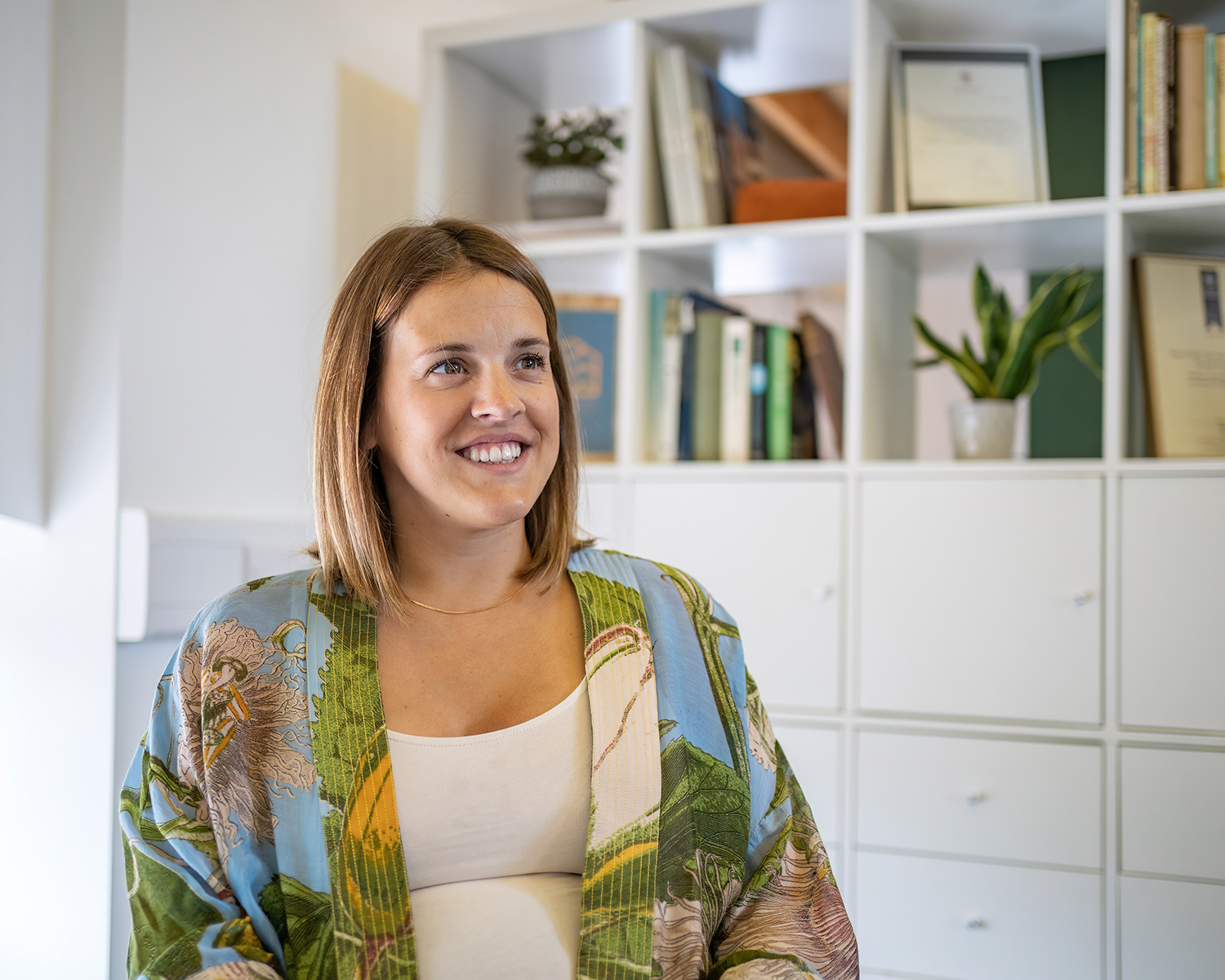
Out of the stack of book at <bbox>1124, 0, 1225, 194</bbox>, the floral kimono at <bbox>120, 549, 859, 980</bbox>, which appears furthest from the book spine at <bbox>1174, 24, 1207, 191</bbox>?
the floral kimono at <bbox>120, 549, 859, 980</bbox>

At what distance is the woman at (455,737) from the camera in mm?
1035

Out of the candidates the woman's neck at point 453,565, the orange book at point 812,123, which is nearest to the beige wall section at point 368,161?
the woman's neck at point 453,565

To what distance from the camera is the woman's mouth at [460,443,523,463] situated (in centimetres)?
114

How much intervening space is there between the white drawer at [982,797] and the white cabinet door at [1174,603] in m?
0.14

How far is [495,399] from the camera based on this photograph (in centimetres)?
112

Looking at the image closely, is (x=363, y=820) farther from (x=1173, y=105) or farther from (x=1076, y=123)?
(x=1076, y=123)

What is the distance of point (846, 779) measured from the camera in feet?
6.27

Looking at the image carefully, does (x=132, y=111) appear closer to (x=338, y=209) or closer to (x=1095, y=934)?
(x=338, y=209)

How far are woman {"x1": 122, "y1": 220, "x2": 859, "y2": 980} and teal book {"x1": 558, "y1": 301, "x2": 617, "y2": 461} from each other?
3.07 feet

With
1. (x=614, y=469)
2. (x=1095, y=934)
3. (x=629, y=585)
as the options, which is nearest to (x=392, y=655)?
(x=629, y=585)

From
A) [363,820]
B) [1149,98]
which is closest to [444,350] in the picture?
[363,820]

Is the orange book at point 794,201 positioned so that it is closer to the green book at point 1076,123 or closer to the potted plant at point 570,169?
the potted plant at point 570,169

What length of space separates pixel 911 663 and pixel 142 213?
1480mm

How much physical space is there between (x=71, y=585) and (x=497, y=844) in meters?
0.98
